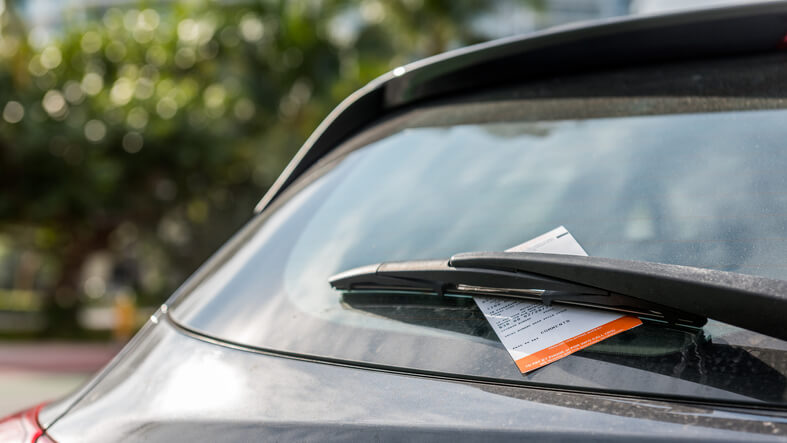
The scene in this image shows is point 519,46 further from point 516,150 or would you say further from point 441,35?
point 441,35

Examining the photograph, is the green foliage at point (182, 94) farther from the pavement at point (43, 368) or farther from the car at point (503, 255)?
the car at point (503, 255)

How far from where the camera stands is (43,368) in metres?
13.4

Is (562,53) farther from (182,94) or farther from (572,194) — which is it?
(182,94)

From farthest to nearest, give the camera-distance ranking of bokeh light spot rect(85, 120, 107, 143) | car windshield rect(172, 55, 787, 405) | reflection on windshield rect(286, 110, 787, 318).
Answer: bokeh light spot rect(85, 120, 107, 143) < reflection on windshield rect(286, 110, 787, 318) < car windshield rect(172, 55, 787, 405)

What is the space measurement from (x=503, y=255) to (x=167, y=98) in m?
18.3

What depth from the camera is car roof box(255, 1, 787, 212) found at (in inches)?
47.3

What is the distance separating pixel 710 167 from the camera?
3.44 ft

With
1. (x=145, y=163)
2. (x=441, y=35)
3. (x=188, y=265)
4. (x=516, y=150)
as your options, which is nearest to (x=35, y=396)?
(x=145, y=163)

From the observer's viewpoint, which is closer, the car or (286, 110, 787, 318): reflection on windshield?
the car

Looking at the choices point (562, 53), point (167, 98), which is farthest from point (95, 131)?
point (562, 53)

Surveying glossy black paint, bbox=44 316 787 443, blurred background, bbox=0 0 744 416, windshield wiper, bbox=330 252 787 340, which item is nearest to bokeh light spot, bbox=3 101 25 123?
blurred background, bbox=0 0 744 416

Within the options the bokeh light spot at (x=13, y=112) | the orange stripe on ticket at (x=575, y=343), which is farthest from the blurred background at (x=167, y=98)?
the orange stripe on ticket at (x=575, y=343)

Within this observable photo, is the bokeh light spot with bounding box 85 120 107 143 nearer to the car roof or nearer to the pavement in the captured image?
the pavement

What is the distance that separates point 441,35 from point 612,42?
54.4 ft
